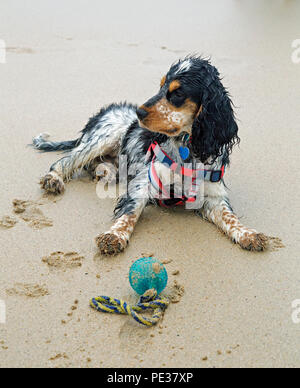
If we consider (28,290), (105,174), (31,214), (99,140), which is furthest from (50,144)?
(28,290)

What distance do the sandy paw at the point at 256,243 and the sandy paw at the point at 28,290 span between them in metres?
1.31

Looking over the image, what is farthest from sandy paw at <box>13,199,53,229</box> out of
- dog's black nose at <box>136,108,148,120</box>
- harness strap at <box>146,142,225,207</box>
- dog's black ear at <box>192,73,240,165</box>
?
dog's black ear at <box>192,73,240,165</box>

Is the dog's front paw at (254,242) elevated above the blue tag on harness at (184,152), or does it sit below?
below

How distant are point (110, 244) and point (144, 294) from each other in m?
0.57

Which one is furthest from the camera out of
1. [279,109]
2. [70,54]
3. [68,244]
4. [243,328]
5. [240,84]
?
[70,54]

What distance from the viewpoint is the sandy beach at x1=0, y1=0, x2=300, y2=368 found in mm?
2518

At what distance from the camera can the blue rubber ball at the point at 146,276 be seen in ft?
9.07

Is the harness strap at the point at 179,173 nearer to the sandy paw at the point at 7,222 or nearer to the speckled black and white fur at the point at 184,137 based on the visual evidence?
the speckled black and white fur at the point at 184,137

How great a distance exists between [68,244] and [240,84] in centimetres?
355

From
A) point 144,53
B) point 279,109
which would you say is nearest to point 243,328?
point 279,109

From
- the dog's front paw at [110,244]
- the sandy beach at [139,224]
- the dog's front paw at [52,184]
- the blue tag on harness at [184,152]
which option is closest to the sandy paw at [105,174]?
the sandy beach at [139,224]

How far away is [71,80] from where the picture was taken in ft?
20.3

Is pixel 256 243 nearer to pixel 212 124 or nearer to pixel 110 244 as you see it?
pixel 212 124

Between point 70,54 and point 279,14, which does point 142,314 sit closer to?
point 70,54
